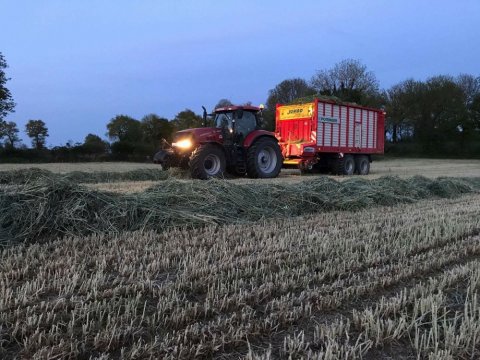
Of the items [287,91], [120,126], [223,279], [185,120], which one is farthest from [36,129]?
[223,279]

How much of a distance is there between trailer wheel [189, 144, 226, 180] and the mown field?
488 cm

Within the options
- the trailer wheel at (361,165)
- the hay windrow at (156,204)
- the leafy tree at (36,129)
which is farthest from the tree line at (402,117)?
the hay windrow at (156,204)

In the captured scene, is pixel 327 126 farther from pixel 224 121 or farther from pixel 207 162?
pixel 207 162

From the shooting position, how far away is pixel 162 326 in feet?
8.46

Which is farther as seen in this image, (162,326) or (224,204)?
(224,204)

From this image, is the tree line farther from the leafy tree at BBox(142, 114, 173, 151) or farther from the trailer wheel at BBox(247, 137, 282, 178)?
the trailer wheel at BBox(247, 137, 282, 178)

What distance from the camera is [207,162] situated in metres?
12.2

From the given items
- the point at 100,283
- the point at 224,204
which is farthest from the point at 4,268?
the point at 224,204

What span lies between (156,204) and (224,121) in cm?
757

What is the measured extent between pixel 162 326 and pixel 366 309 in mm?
1180

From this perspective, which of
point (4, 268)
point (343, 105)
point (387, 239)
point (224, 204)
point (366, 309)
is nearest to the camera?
point (366, 309)

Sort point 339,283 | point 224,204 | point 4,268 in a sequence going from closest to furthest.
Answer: point 339,283
point 4,268
point 224,204

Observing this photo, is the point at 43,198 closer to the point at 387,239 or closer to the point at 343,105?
the point at 387,239

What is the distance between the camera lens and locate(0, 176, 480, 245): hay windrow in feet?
16.0
